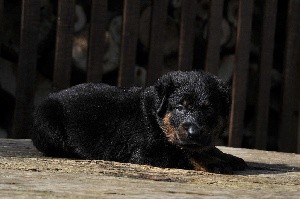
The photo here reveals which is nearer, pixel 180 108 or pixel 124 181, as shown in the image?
pixel 124 181

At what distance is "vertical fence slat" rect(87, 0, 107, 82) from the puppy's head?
1502mm

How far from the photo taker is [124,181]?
3.40 meters

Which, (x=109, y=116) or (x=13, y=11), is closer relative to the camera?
(x=109, y=116)

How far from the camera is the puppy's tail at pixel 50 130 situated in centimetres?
435

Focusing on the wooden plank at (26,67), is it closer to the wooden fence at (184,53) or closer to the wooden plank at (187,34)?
the wooden fence at (184,53)

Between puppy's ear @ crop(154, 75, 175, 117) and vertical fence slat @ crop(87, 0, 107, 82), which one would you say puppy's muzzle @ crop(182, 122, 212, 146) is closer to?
puppy's ear @ crop(154, 75, 175, 117)

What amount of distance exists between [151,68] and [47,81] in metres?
0.85

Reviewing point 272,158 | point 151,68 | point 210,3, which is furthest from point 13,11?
point 272,158

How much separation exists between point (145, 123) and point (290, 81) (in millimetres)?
2439

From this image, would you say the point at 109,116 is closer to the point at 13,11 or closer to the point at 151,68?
the point at 151,68

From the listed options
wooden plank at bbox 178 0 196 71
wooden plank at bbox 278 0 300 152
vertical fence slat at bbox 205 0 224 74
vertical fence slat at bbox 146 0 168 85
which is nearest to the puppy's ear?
vertical fence slat at bbox 146 0 168 85

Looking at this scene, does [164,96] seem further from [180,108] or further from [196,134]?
[196,134]

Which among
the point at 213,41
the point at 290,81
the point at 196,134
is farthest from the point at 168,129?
the point at 290,81

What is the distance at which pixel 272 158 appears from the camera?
490 centimetres
